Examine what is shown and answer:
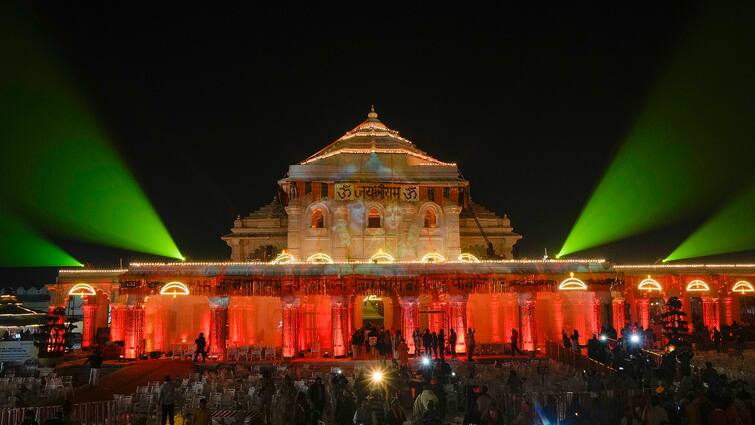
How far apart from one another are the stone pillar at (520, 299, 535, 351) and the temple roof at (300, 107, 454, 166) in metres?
11.4

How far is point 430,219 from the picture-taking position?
4006 centimetres

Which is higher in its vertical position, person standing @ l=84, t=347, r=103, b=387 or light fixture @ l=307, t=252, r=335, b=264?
light fixture @ l=307, t=252, r=335, b=264

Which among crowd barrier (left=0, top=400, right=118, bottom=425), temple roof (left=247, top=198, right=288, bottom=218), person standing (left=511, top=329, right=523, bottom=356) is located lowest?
crowd barrier (left=0, top=400, right=118, bottom=425)

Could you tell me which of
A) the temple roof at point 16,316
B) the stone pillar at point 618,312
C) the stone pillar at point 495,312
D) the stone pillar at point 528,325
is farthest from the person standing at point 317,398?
the temple roof at point 16,316

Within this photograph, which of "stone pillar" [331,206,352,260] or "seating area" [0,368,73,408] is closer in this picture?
"seating area" [0,368,73,408]

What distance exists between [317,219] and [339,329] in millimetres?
9719

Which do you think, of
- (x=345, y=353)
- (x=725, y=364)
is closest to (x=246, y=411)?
(x=345, y=353)

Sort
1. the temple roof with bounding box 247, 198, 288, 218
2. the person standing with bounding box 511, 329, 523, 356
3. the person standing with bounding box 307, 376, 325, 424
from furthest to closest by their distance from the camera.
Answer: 1. the temple roof with bounding box 247, 198, 288, 218
2. the person standing with bounding box 511, 329, 523, 356
3. the person standing with bounding box 307, 376, 325, 424

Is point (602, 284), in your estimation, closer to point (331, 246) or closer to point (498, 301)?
point (498, 301)

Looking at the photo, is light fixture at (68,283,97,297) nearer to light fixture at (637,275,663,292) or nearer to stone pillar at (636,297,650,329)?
light fixture at (637,275,663,292)

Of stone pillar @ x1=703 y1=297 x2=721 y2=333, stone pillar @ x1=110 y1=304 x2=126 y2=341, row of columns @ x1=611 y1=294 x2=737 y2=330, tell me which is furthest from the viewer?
stone pillar @ x1=703 y1=297 x2=721 y2=333

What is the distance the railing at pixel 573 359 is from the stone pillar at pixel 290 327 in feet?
40.6

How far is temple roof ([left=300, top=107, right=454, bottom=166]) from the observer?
41.2 meters

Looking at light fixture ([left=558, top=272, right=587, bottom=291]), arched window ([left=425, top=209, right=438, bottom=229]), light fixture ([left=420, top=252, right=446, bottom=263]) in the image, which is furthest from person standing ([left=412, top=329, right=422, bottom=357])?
arched window ([left=425, top=209, right=438, bottom=229])
